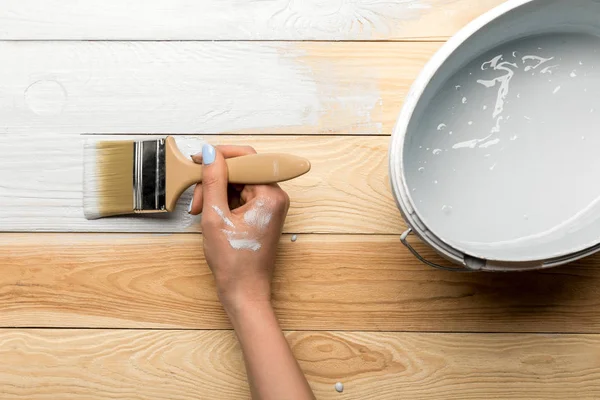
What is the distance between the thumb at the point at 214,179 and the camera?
672mm

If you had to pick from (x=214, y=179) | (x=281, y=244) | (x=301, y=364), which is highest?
(x=214, y=179)

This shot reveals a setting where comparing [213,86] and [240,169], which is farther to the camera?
[213,86]

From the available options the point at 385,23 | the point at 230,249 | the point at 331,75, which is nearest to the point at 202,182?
the point at 230,249

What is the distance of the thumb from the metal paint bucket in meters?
0.24

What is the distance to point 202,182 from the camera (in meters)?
0.70

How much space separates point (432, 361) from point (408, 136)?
339 mm

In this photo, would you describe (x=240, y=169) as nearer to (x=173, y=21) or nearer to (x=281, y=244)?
(x=281, y=244)

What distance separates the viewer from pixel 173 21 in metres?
0.78

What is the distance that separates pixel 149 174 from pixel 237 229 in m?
0.14

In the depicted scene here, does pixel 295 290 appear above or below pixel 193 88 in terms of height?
below

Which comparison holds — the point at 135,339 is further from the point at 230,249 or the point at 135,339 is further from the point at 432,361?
the point at 432,361

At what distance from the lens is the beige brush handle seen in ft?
2.14

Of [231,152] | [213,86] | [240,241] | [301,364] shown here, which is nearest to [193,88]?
[213,86]

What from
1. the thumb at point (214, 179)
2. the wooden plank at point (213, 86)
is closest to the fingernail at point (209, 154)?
the thumb at point (214, 179)
